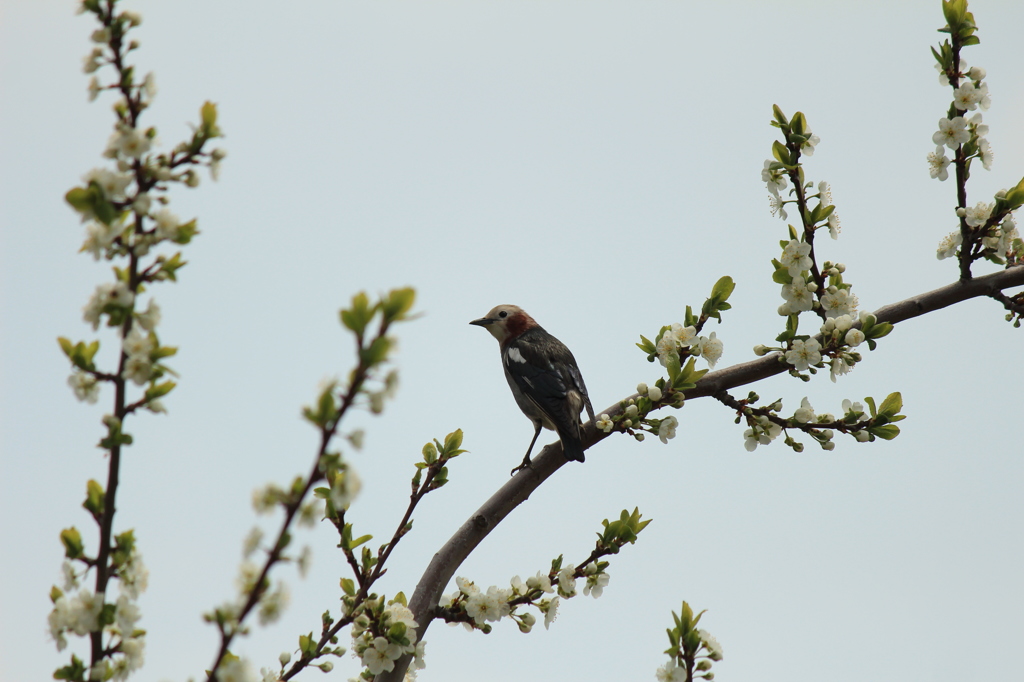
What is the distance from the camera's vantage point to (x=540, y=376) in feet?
21.9

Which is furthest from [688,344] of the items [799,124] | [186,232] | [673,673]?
[186,232]

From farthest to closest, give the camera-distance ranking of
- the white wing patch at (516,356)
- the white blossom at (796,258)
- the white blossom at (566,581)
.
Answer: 1. the white wing patch at (516,356)
2. the white blossom at (796,258)
3. the white blossom at (566,581)

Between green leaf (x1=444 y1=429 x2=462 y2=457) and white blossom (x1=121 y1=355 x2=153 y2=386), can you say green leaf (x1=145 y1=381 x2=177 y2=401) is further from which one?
green leaf (x1=444 y1=429 x2=462 y2=457)

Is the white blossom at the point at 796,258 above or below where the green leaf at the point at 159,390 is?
above

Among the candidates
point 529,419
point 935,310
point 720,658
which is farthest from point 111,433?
point 529,419

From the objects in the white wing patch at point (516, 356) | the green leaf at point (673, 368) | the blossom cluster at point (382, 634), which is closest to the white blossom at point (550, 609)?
the blossom cluster at point (382, 634)

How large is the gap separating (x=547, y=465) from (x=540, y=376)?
277 cm

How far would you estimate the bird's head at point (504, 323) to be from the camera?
27.5ft

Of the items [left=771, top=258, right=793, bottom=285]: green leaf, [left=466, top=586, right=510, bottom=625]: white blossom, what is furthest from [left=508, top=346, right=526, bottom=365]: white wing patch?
[left=466, top=586, right=510, bottom=625]: white blossom

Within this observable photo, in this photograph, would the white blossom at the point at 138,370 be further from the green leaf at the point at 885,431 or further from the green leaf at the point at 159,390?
the green leaf at the point at 885,431

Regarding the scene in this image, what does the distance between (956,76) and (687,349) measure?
6.62 ft

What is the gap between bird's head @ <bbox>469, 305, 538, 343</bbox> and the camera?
27.5ft

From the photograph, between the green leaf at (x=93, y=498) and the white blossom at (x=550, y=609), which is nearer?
the green leaf at (x=93, y=498)

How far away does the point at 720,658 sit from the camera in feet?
10.0
